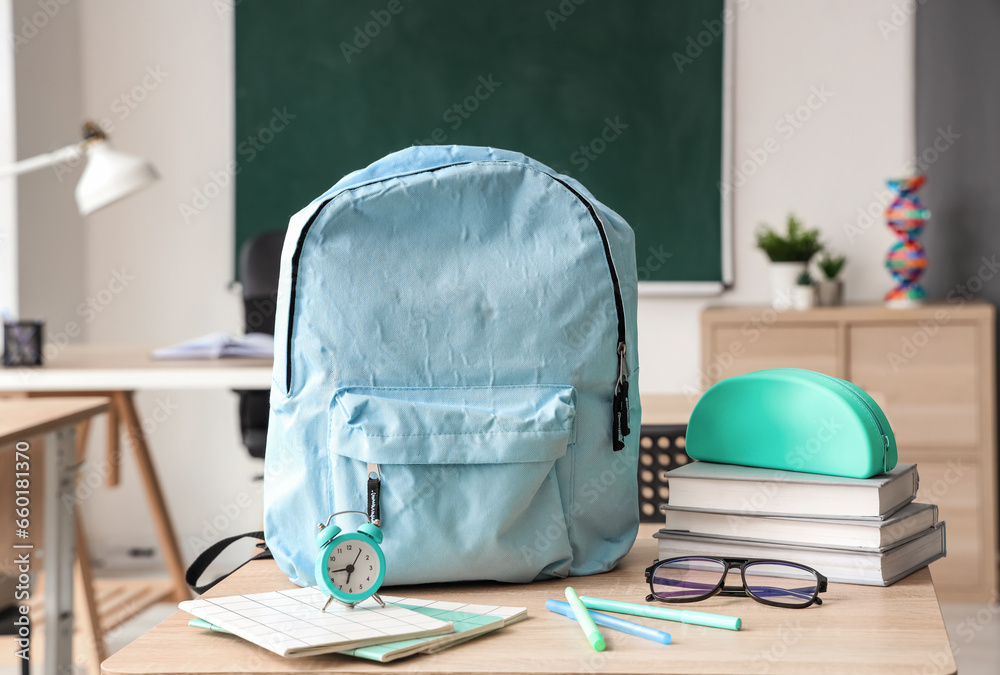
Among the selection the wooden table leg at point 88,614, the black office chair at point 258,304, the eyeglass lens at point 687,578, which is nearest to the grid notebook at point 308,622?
the eyeglass lens at point 687,578

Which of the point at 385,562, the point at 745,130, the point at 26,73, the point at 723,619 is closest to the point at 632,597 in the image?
the point at 723,619

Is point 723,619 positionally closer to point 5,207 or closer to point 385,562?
point 385,562

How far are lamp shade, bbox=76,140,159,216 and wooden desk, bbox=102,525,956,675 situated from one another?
196 centimetres

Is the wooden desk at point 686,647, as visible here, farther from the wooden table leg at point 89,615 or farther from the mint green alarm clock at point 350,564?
the wooden table leg at point 89,615

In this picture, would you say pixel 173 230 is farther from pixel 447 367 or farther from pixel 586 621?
pixel 586 621

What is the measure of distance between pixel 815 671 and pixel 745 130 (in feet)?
10.0

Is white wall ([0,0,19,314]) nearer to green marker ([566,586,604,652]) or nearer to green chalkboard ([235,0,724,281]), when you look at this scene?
green chalkboard ([235,0,724,281])

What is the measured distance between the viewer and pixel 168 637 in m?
0.72

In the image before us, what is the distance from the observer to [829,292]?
10.5 ft

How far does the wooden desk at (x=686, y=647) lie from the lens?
642 millimetres

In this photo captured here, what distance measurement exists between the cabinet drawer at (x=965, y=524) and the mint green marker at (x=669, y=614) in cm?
248

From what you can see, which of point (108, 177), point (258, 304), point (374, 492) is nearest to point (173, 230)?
point (258, 304)

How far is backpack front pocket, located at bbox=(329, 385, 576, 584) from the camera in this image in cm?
81

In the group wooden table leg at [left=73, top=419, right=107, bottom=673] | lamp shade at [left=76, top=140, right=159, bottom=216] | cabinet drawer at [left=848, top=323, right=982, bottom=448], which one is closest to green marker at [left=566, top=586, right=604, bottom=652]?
wooden table leg at [left=73, top=419, right=107, bottom=673]
